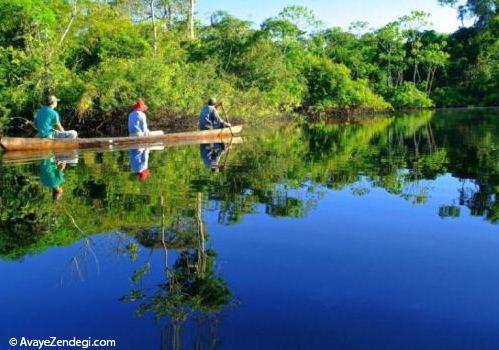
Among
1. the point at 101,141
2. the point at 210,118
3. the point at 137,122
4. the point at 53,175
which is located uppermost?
the point at 210,118

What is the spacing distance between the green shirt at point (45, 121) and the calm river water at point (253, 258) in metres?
4.60

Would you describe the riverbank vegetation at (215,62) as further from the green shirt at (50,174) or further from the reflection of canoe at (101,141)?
the green shirt at (50,174)

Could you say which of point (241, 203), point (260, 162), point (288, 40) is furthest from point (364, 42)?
point (241, 203)

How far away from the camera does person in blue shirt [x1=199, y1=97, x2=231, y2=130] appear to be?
19.1 m

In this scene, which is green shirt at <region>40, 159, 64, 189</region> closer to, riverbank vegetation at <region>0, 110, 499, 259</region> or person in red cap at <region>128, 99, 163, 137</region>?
riverbank vegetation at <region>0, 110, 499, 259</region>

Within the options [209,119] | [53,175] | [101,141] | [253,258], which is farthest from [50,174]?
[209,119]

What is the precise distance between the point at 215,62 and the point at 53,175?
20173mm

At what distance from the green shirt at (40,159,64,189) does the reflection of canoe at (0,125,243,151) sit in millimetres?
2213

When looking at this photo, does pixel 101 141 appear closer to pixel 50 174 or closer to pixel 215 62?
pixel 50 174

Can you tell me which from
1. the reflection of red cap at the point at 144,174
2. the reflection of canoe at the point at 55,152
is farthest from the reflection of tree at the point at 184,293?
the reflection of canoe at the point at 55,152

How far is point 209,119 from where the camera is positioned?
1927cm

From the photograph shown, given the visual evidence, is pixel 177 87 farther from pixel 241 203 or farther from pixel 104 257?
pixel 104 257

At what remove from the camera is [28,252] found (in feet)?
20.0

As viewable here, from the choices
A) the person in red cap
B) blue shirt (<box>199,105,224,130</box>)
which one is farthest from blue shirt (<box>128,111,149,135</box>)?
blue shirt (<box>199,105,224,130</box>)
